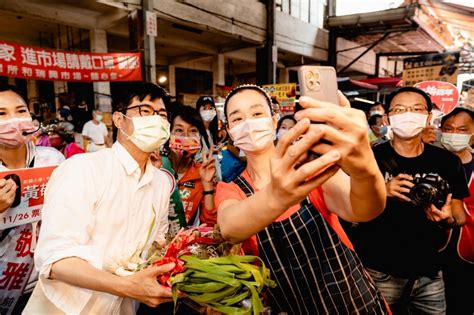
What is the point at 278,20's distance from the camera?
12.7m

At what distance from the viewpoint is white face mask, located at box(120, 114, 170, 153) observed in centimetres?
194

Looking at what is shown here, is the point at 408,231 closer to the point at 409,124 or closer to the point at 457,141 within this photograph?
the point at 409,124

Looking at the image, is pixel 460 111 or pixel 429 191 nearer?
pixel 429 191

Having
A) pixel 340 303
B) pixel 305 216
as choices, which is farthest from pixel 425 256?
pixel 305 216

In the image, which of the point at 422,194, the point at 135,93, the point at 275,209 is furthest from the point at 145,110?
the point at 422,194

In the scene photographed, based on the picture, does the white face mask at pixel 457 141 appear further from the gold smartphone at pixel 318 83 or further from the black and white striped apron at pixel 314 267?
the gold smartphone at pixel 318 83

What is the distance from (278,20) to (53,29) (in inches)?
340

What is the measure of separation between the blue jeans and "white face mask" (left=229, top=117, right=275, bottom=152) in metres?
1.34

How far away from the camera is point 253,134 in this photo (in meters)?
1.62

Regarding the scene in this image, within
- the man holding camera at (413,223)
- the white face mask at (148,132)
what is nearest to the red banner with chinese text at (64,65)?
the white face mask at (148,132)

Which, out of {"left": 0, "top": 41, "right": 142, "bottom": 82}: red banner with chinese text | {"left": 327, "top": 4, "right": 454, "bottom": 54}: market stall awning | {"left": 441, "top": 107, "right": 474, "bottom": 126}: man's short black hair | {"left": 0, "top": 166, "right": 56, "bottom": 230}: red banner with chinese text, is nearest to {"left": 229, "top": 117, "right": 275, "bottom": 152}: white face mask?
{"left": 0, "top": 166, "right": 56, "bottom": 230}: red banner with chinese text

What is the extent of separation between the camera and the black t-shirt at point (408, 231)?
2.02 meters

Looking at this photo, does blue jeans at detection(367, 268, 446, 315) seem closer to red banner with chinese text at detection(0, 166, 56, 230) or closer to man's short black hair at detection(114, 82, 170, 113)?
man's short black hair at detection(114, 82, 170, 113)

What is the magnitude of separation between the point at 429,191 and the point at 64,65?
769 centimetres
